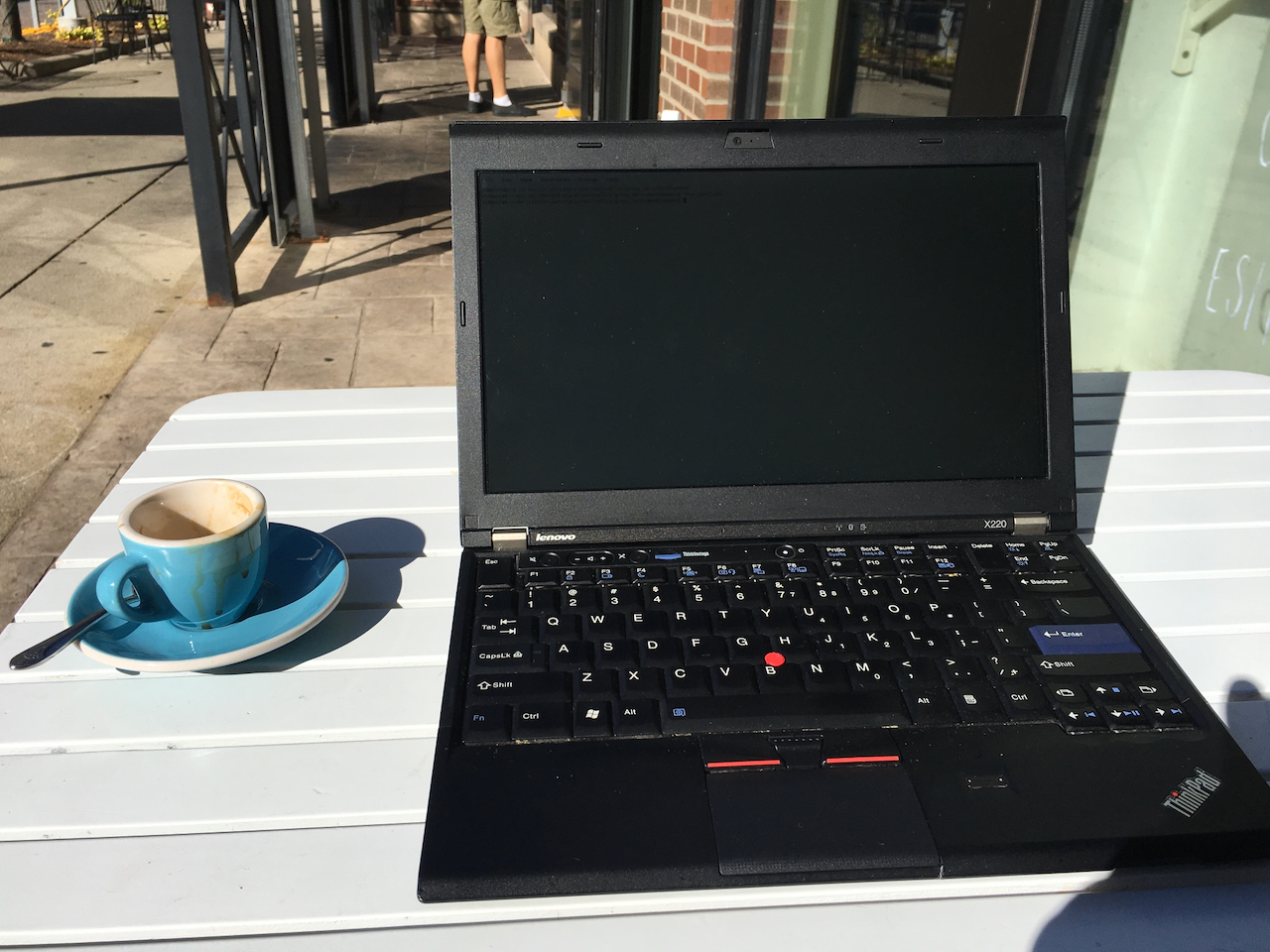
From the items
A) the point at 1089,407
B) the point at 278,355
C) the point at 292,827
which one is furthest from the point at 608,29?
the point at 292,827

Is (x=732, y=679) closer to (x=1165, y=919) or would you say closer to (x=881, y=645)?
(x=881, y=645)

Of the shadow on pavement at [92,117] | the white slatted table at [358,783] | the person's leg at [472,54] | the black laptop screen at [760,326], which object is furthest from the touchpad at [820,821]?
the shadow on pavement at [92,117]

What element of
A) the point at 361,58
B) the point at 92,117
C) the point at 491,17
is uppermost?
the point at 491,17

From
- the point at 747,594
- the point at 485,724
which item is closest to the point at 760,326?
the point at 747,594

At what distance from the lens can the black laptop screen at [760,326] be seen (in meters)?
0.94

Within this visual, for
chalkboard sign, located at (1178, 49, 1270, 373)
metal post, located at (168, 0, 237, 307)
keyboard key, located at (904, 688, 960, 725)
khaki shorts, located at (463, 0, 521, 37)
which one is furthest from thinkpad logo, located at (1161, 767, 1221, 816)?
khaki shorts, located at (463, 0, 521, 37)

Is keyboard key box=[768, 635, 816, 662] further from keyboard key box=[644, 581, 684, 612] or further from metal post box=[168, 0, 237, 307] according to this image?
metal post box=[168, 0, 237, 307]

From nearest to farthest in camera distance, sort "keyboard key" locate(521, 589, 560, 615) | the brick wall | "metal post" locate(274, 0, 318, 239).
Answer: "keyboard key" locate(521, 589, 560, 615) < the brick wall < "metal post" locate(274, 0, 318, 239)

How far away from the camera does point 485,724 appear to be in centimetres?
75

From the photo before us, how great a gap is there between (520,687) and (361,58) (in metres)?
8.48

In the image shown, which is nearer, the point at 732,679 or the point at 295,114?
the point at 732,679

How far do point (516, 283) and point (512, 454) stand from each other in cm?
17

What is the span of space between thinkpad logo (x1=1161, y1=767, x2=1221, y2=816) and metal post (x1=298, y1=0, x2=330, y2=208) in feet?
18.3

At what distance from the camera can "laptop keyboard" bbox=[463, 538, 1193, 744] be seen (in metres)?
0.76
